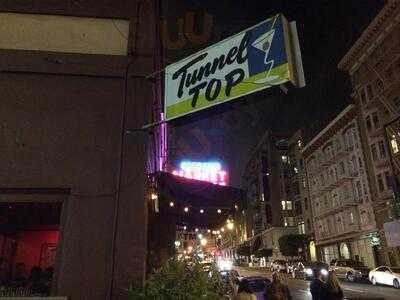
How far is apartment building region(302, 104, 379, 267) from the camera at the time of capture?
1892 inches

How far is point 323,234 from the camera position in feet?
202

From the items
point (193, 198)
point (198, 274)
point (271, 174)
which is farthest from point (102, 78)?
point (271, 174)

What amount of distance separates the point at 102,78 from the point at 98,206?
280 cm

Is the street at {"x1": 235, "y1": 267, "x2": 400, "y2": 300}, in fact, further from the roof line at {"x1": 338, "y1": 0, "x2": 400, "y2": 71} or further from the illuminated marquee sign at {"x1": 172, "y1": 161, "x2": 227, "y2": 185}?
the roof line at {"x1": 338, "y1": 0, "x2": 400, "y2": 71}

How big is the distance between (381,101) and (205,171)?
23.8m

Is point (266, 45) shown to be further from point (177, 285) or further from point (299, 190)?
point (299, 190)

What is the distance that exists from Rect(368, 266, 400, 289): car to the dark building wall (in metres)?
26.7

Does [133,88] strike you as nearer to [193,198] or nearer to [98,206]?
[98,206]

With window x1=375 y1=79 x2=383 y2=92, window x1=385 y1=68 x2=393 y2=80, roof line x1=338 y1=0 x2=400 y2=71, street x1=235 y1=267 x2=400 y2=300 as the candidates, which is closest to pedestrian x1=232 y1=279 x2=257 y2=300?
street x1=235 y1=267 x2=400 y2=300

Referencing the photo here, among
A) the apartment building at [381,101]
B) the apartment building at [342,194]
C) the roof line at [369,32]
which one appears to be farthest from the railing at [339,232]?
the roof line at [369,32]

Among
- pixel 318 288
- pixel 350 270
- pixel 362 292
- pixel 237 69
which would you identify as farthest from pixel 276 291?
pixel 350 270

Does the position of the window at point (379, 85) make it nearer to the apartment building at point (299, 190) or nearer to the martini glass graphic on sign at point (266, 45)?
the apartment building at point (299, 190)

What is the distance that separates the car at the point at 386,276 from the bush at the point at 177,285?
25962 mm

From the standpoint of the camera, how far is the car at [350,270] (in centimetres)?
3341
